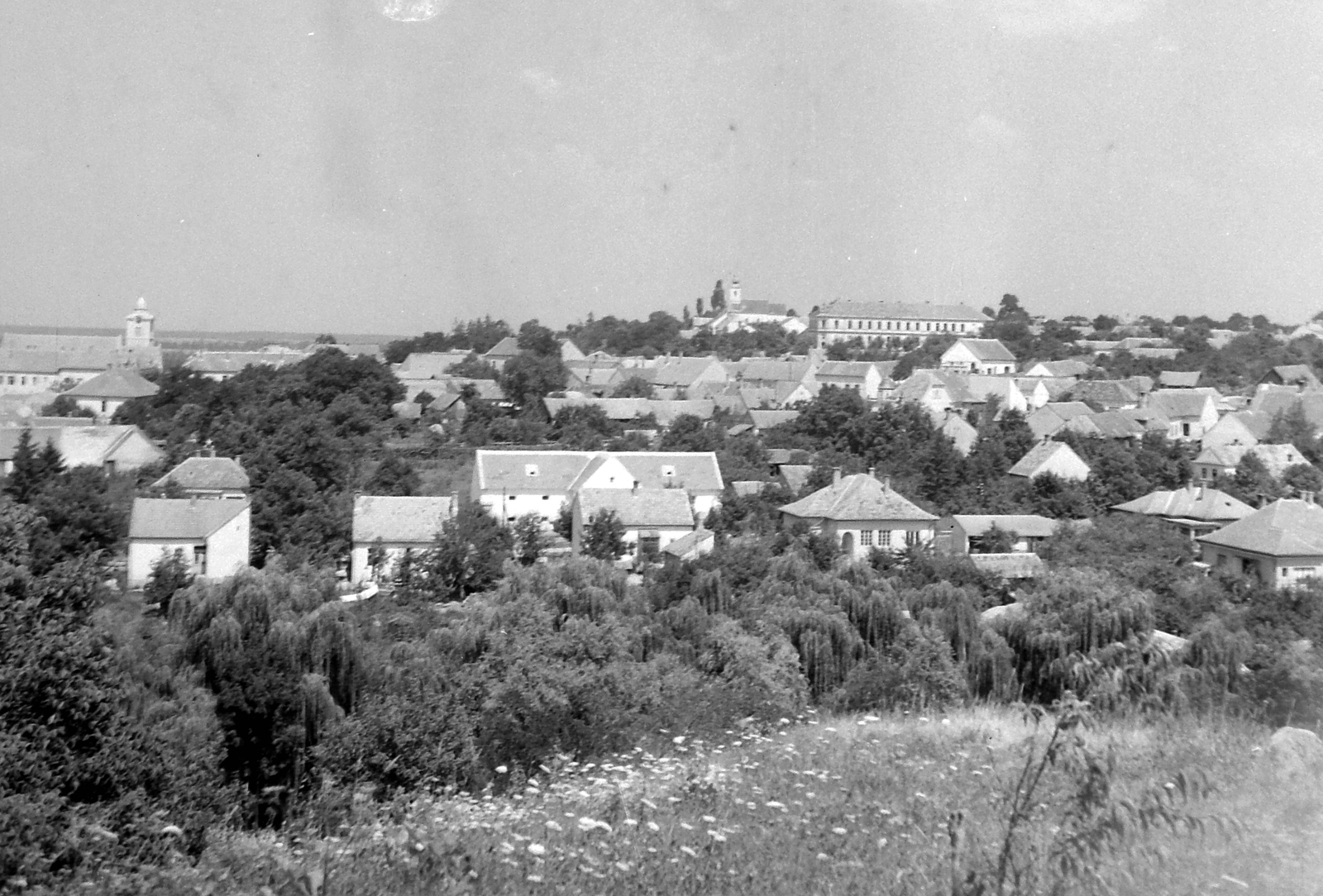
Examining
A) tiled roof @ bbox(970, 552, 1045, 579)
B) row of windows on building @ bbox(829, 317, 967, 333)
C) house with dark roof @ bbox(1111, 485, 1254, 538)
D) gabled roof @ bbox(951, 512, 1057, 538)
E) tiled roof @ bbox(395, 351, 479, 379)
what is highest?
row of windows on building @ bbox(829, 317, 967, 333)

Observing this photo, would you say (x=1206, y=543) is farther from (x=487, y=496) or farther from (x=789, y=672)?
(x=487, y=496)

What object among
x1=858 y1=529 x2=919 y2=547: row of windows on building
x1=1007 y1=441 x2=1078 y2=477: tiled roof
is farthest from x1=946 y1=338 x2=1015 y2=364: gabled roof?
x1=858 y1=529 x2=919 y2=547: row of windows on building

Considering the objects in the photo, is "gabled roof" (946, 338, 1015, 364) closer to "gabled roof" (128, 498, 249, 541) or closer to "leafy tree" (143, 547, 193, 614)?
"gabled roof" (128, 498, 249, 541)

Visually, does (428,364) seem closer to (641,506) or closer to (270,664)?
(641,506)

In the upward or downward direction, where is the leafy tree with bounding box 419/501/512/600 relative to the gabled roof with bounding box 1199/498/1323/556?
downward

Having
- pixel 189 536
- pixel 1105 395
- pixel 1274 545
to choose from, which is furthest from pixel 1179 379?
pixel 189 536

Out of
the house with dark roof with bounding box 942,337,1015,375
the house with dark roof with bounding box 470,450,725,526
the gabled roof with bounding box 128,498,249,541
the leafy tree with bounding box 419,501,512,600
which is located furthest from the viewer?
the house with dark roof with bounding box 942,337,1015,375
